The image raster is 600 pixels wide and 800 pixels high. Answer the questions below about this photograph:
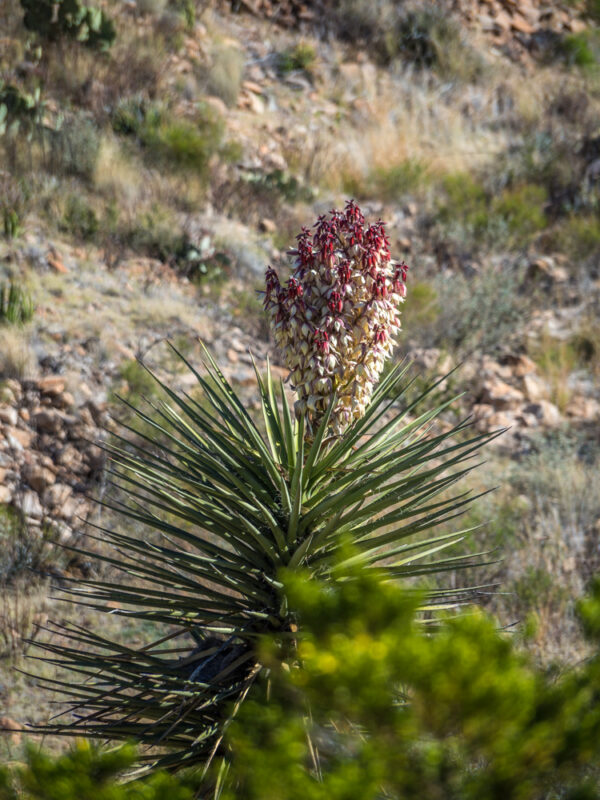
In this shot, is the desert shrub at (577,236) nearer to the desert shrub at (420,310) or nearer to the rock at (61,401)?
the desert shrub at (420,310)

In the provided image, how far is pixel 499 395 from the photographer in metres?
6.97

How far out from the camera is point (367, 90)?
1148cm

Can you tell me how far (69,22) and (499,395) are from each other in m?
6.87

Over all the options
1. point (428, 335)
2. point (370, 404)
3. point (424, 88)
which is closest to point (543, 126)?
point (424, 88)

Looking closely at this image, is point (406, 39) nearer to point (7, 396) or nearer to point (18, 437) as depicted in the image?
point (7, 396)

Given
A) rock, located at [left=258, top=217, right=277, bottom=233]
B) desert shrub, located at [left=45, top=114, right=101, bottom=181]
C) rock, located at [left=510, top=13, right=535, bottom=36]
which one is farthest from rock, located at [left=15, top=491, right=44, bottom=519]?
rock, located at [left=510, top=13, right=535, bottom=36]

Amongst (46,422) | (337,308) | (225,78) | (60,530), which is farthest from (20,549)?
(225,78)

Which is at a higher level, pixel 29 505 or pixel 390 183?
pixel 390 183

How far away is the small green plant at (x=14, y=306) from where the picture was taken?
230 inches

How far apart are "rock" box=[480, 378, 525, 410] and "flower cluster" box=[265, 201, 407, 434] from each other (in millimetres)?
4840

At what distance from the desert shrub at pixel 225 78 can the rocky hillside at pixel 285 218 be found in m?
0.03

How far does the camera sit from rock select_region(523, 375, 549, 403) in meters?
7.12

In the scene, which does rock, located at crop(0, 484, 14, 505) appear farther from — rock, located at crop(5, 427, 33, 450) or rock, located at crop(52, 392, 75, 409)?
rock, located at crop(52, 392, 75, 409)

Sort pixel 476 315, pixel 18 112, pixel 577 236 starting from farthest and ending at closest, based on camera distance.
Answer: pixel 577 236 < pixel 18 112 < pixel 476 315
